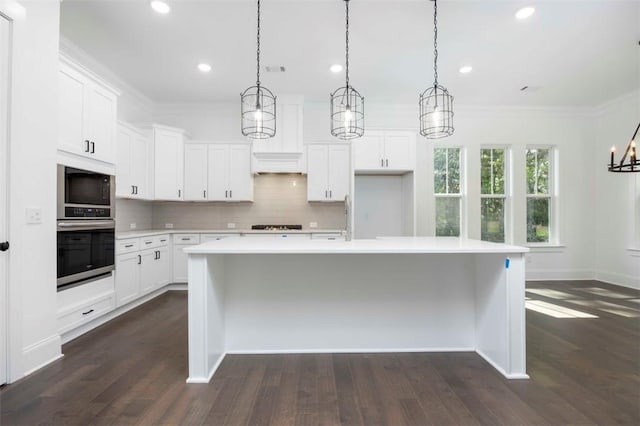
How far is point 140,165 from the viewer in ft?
14.8

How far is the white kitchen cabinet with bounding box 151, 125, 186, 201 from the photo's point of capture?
471 centimetres

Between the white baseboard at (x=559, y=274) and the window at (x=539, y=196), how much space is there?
54cm

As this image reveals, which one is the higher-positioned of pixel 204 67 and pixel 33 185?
pixel 204 67

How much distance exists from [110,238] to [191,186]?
6.36 ft

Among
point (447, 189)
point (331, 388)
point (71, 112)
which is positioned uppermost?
point (71, 112)

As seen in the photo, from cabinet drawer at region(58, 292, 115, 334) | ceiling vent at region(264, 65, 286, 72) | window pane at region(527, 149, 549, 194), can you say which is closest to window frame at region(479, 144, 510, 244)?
window pane at region(527, 149, 549, 194)

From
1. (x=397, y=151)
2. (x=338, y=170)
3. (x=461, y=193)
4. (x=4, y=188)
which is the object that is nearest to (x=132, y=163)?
(x=4, y=188)

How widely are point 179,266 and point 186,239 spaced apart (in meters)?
0.42

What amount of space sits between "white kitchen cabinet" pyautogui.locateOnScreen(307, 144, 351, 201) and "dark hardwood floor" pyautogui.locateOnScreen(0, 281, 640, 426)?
299cm

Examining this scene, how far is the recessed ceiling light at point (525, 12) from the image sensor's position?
9.50ft

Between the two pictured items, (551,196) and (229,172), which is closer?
(229,172)

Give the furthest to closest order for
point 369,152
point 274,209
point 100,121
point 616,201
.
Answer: point 274,209 < point 616,201 < point 369,152 < point 100,121

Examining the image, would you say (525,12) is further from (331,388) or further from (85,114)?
(85,114)

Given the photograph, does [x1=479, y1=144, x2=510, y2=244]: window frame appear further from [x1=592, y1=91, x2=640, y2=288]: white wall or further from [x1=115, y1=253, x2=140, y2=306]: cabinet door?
[x1=115, y1=253, x2=140, y2=306]: cabinet door
